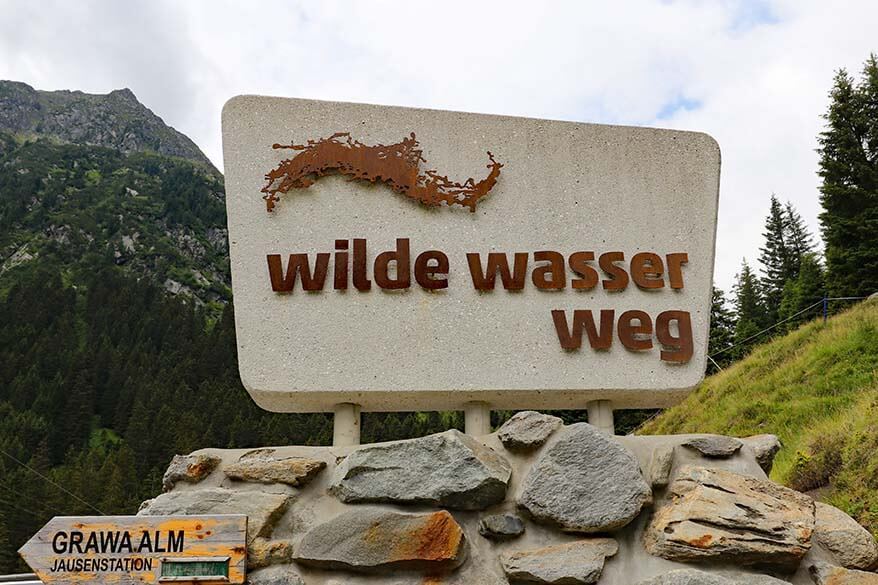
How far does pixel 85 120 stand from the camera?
550 ft

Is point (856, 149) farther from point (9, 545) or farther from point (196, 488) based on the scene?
point (9, 545)

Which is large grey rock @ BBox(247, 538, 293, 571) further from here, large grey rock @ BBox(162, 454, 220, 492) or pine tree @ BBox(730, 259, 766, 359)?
pine tree @ BBox(730, 259, 766, 359)

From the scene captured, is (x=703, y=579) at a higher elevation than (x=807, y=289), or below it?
below

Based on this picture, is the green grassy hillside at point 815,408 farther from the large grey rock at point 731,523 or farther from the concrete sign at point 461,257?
the concrete sign at point 461,257

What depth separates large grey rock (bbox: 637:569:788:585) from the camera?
290cm

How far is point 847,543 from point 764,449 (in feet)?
1.67

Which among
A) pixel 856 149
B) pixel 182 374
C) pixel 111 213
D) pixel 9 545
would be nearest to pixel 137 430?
pixel 182 374

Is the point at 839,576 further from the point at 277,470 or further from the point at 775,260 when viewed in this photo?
the point at 775,260

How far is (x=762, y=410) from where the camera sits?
11.0 meters

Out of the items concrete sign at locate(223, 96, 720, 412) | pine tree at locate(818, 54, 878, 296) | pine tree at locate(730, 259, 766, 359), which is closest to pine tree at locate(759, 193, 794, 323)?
pine tree at locate(730, 259, 766, 359)

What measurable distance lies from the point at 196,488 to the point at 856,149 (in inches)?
1011

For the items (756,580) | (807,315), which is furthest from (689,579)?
(807,315)

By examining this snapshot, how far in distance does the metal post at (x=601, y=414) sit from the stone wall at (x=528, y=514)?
46cm

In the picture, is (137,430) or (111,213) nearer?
(137,430)
